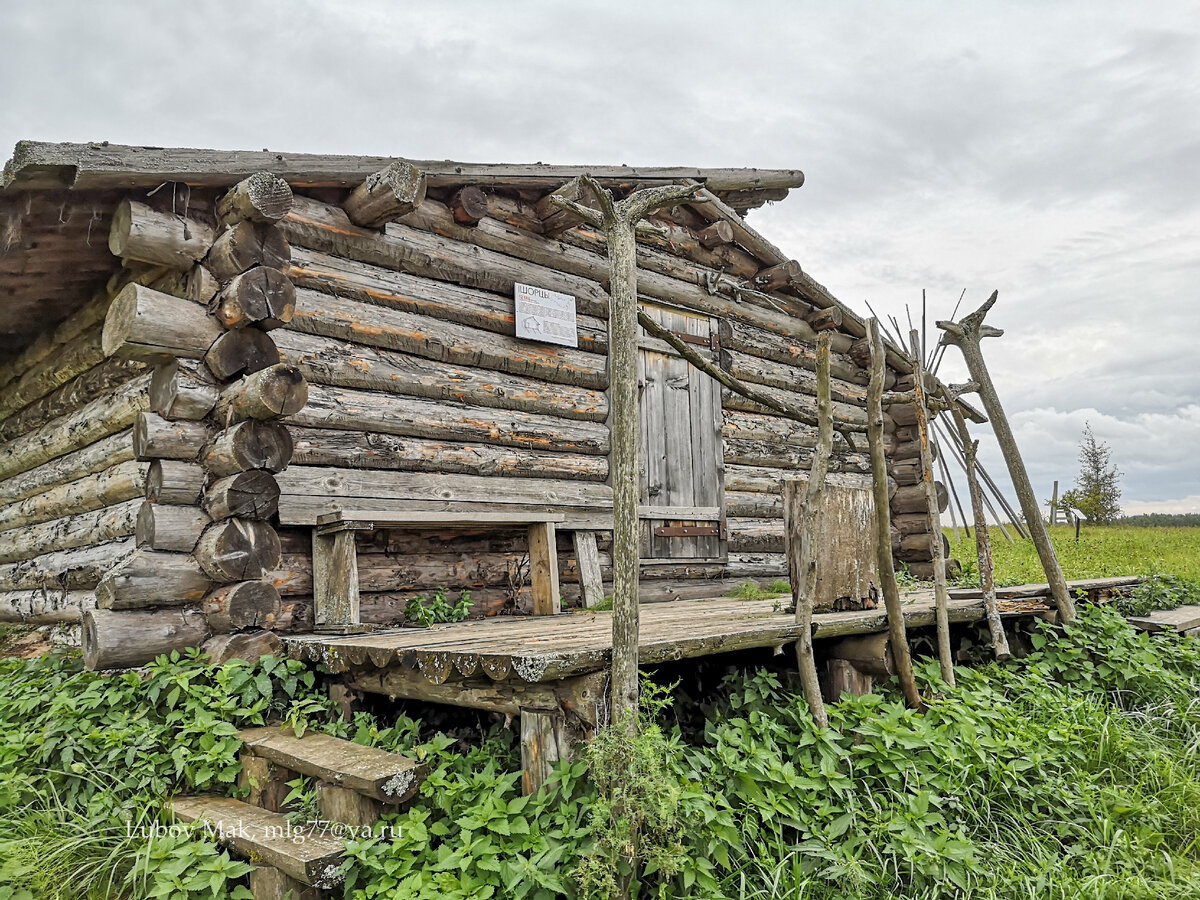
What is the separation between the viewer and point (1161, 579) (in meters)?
7.66

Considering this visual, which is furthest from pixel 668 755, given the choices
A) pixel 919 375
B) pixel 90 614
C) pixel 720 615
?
pixel 90 614

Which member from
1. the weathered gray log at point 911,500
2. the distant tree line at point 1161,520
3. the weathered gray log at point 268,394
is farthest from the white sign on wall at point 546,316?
the distant tree line at point 1161,520

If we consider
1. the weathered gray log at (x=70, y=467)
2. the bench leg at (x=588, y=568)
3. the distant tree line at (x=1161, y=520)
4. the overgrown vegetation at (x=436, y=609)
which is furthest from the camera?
the distant tree line at (x=1161, y=520)

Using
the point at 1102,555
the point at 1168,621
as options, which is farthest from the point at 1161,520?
the point at 1168,621

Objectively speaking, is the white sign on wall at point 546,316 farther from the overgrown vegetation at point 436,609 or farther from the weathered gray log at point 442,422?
the overgrown vegetation at point 436,609

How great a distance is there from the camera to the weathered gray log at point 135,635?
4.44m

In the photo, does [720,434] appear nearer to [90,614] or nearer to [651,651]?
[651,651]

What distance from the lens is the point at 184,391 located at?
4.88 metres

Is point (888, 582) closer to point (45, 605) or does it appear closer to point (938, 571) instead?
point (938, 571)

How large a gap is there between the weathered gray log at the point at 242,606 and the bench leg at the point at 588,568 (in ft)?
8.20

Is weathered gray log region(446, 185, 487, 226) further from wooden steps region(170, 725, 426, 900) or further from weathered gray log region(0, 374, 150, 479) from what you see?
wooden steps region(170, 725, 426, 900)

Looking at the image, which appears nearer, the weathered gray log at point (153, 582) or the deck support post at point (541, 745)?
the deck support post at point (541, 745)

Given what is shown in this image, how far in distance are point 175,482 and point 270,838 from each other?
2.33 meters

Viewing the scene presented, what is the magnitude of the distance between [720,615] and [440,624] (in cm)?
190
